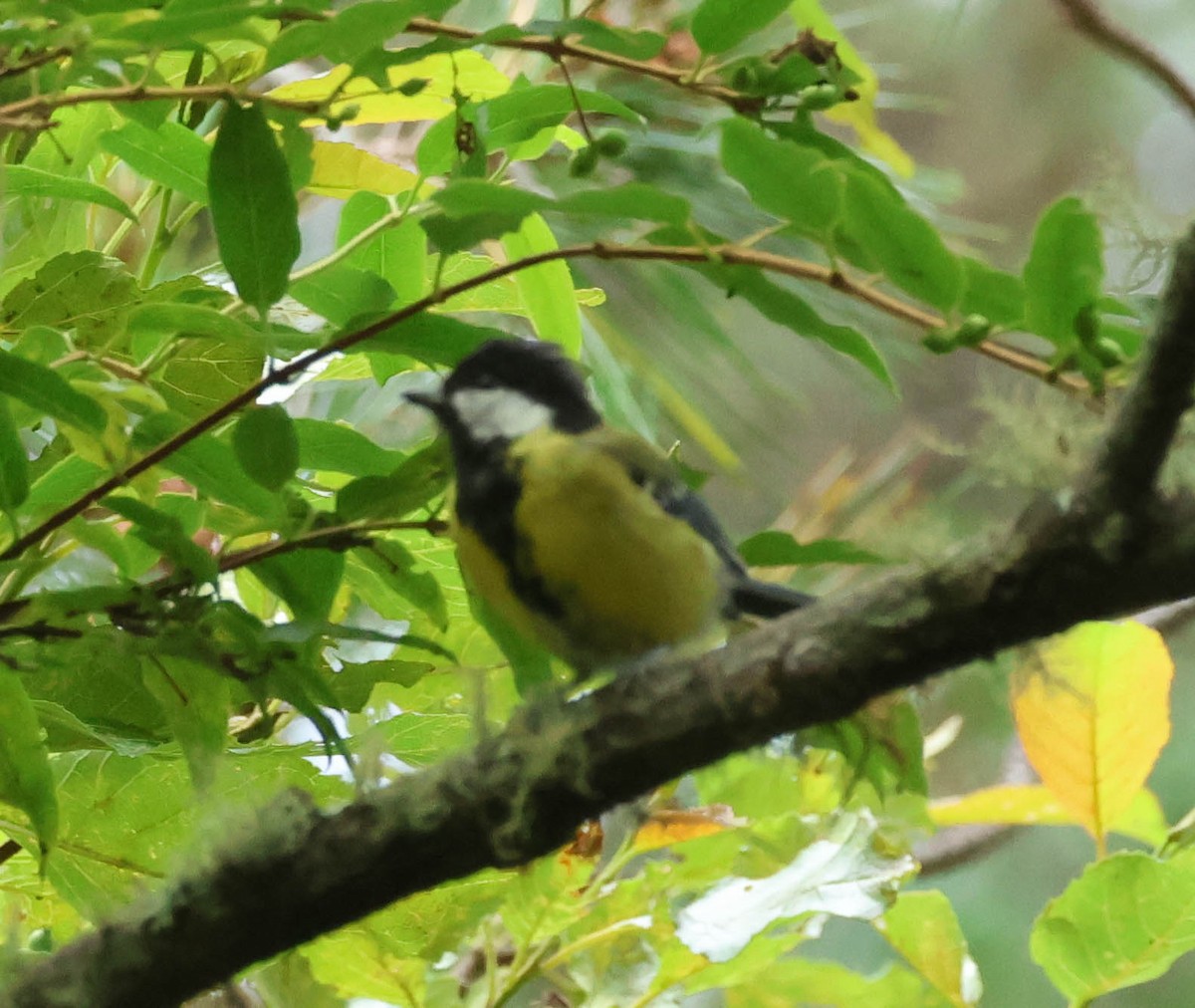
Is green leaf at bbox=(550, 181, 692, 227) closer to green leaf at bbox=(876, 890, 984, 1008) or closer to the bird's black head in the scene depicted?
the bird's black head

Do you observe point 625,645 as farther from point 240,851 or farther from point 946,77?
point 946,77

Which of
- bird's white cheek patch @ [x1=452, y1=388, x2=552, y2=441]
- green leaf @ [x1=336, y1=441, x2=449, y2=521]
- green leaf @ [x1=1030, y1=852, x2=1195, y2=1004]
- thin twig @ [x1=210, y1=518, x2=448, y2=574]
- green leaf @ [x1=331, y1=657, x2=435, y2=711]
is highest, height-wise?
green leaf @ [x1=336, y1=441, x2=449, y2=521]

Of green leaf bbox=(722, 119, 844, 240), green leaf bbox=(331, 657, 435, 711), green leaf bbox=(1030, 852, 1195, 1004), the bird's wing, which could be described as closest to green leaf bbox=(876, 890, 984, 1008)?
green leaf bbox=(1030, 852, 1195, 1004)

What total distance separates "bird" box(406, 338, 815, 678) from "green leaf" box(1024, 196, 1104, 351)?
0.27 meters

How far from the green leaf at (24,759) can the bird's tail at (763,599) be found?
15.5 inches

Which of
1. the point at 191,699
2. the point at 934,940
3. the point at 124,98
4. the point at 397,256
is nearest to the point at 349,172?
the point at 397,256

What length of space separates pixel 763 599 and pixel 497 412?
0.19 m

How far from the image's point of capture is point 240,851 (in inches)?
21.3

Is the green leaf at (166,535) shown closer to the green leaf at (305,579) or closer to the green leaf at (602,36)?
the green leaf at (305,579)

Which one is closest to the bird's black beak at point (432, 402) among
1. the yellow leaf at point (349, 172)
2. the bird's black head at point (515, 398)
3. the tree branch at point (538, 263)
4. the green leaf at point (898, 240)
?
the bird's black head at point (515, 398)

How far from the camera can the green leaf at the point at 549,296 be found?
0.64m

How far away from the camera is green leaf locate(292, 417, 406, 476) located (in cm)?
61

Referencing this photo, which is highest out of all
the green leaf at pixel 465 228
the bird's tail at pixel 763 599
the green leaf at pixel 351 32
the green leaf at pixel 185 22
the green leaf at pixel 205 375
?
the green leaf at pixel 185 22

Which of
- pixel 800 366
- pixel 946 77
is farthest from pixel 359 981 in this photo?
pixel 946 77
